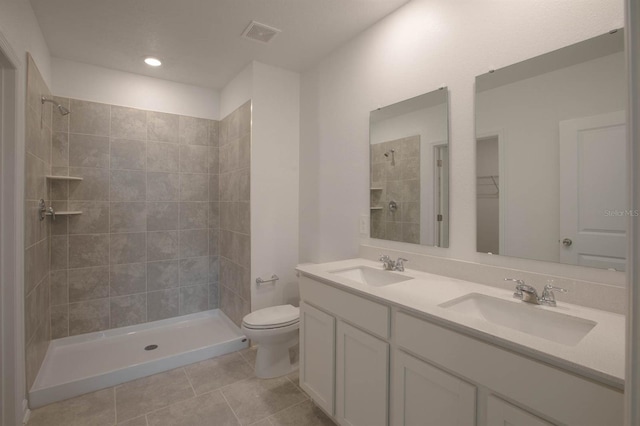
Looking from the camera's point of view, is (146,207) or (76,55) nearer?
(76,55)

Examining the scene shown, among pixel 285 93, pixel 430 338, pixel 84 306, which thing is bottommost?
pixel 84 306

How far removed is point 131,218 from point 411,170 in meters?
2.75

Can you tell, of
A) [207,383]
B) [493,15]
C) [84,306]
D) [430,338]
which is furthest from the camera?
[84,306]

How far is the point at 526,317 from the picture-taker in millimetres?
1204

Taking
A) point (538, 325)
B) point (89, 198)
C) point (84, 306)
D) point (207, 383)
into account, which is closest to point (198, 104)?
point (89, 198)

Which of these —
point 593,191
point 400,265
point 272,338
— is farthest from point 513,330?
point 272,338

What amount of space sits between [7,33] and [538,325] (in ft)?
9.49

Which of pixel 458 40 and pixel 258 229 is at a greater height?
pixel 458 40

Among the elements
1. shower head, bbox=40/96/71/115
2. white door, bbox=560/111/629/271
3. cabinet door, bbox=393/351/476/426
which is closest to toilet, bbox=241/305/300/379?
cabinet door, bbox=393/351/476/426

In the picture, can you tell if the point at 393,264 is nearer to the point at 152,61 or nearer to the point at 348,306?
the point at 348,306

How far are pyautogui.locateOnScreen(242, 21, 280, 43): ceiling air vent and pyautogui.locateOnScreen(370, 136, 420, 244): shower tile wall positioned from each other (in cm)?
115

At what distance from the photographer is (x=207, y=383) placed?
2.24 meters

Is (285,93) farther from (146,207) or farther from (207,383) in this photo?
(207,383)

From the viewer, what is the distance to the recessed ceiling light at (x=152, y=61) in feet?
8.87
